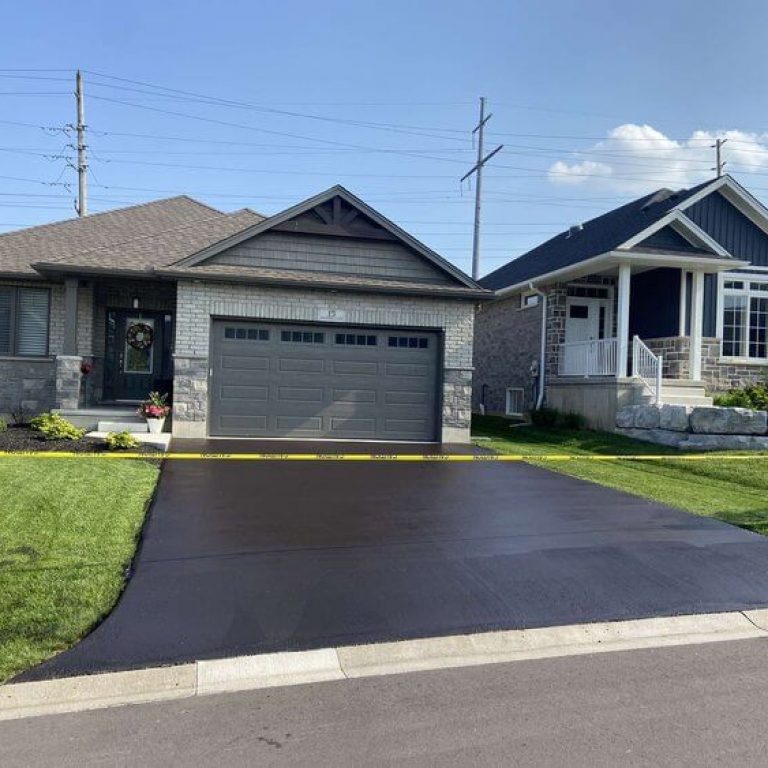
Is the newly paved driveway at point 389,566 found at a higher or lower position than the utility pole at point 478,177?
lower

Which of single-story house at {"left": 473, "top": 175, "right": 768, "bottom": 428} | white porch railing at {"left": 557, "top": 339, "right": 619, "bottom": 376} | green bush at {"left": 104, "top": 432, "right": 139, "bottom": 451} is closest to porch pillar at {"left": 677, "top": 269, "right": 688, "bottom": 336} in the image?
single-story house at {"left": 473, "top": 175, "right": 768, "bottom": 428}

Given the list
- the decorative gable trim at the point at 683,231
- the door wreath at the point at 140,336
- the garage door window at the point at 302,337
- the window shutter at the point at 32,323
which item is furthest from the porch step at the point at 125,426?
the decorative gable trim at the point at 683,231

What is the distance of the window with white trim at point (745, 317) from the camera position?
19734 millimetres

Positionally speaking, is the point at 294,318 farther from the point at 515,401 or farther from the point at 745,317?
the point at 745,317

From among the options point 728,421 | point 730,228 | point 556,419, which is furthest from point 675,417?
point 730,228

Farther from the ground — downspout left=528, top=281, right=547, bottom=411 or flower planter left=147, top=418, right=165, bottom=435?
downspout left=528, top=281, right=547, bottom=411

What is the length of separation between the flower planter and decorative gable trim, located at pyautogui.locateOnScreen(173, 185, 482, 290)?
380 centimetres

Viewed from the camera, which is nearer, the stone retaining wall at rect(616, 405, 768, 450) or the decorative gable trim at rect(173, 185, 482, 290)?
the stone retaining wall at rect(616, 405, 768, 450)

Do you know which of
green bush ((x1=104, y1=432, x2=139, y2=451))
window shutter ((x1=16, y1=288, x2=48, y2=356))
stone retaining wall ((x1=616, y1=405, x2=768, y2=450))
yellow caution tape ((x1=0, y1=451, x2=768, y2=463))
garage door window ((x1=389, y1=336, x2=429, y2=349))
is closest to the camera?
yellow caution tape ((x1=0, y1=451, x2=768, y2=463))

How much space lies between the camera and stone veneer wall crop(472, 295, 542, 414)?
21531mm

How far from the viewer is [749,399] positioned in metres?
16.3

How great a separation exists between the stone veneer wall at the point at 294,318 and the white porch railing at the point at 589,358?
14.8ft

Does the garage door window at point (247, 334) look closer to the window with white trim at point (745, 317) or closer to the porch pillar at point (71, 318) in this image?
the porch pillar at point (71, 318)

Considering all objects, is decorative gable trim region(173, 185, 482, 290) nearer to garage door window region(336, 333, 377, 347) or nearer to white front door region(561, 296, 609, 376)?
garage door window region(336, 333, 377, 347)
